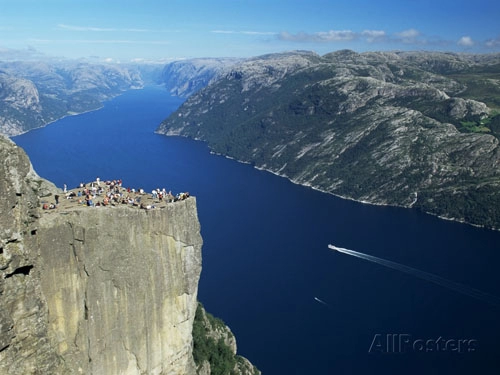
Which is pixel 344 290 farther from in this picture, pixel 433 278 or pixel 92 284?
pixel 92 284

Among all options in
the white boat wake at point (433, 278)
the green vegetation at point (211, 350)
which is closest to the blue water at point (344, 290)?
the white boat wake at point (433, 278)

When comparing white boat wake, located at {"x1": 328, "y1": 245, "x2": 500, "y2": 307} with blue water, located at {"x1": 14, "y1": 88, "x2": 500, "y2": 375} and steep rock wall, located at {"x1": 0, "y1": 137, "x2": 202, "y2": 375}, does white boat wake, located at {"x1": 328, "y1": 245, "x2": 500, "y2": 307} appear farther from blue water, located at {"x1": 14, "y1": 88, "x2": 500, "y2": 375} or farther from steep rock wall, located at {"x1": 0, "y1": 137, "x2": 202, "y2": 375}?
steep rock wall, located at {"x1": 0, "y1": 137, "x2": 202, "y2": 375}

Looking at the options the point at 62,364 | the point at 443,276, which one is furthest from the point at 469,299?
the point at 62,364

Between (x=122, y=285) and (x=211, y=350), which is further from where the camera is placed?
(x=211, y=350)

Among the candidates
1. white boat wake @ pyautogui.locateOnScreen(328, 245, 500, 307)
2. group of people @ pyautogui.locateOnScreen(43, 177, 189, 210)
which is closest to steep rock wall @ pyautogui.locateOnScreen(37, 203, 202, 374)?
group of people @ pyautogui.locateOnScreen(43, 177, 189, 210)

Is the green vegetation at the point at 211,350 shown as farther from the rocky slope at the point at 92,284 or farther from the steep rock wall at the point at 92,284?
the steep rock wall at the point at 92,284

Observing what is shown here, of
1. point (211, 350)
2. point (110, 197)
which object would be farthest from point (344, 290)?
point (110, 197)
